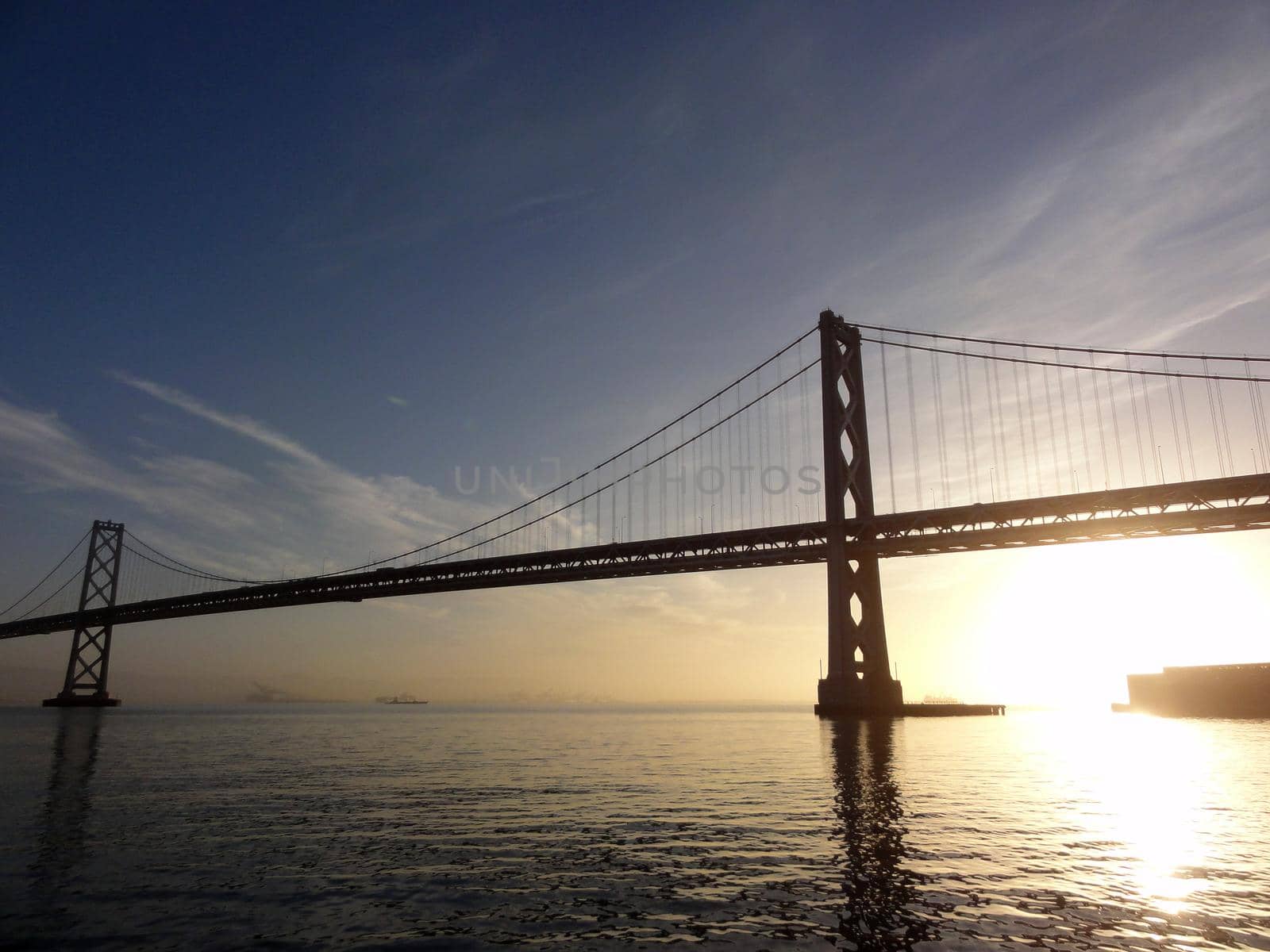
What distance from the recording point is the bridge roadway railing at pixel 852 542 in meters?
54.5

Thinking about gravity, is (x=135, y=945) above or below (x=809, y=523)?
below

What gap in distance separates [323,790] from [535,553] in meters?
53.4

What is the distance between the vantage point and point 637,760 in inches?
1233

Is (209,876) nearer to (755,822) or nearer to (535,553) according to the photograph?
(755,822)

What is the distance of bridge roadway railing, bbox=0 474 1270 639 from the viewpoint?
54469 millimetres

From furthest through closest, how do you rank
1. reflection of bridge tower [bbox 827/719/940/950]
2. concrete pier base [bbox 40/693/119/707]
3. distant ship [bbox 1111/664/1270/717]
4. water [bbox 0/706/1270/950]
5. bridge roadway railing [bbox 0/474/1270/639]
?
1. concrete pier base [bbox 40/693/119/707]
2. distant ship [bbox 1111/664/1270/717]
3. bridge roadway railing [bbox 0/474/1270/639]
4. water [bbox 0/706/1270/950]
5. reflection of bridge tower [bbox 827/719/940/950]

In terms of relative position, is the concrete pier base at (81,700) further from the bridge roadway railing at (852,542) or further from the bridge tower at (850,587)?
the bridge tower at (850,587)

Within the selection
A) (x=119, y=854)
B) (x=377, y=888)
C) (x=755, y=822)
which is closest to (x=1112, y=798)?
(x=755, y=822)

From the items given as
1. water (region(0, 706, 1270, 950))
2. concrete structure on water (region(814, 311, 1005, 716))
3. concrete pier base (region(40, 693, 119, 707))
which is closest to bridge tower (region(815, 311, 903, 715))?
concrete structure on water (region(814, 311, 1005, 716))

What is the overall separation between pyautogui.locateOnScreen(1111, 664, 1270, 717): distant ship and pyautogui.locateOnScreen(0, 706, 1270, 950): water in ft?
199

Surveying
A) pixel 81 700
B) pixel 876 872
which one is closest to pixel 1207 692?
pixel 876 872

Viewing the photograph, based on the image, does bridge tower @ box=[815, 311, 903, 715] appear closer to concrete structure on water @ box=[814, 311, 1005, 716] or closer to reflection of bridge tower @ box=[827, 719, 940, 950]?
concrete structure on water @ box=[814, 311, 1005, 716]

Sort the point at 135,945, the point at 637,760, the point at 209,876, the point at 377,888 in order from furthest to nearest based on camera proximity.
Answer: the point at 637,760, the point at 209,876, the point at 377,888, the point at 135,945

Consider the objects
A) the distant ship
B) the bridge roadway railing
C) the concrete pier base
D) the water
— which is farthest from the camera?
the concrete pier base
